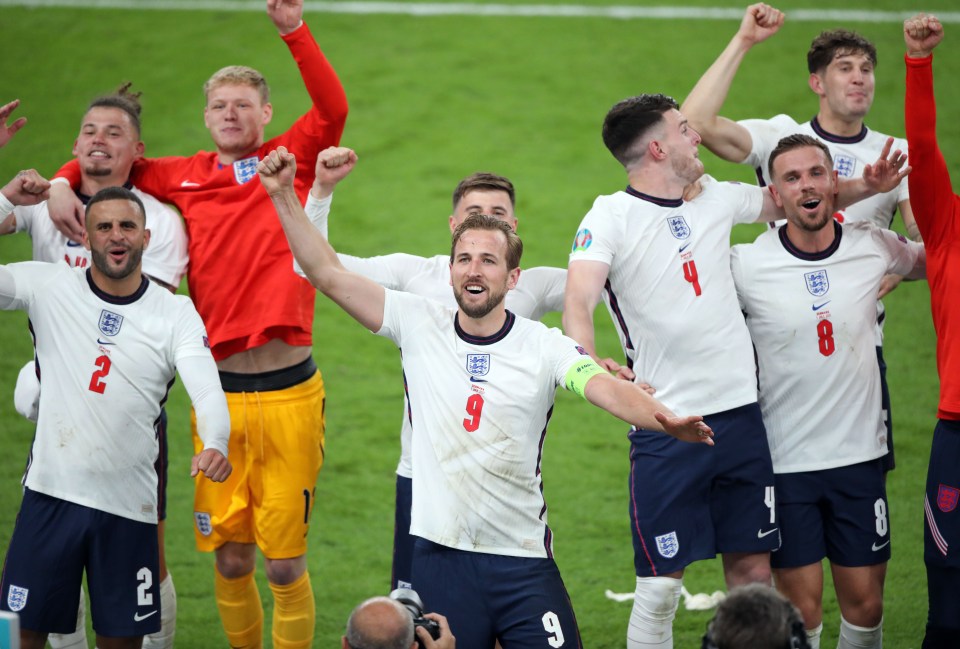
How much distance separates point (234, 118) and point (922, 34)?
3373mm

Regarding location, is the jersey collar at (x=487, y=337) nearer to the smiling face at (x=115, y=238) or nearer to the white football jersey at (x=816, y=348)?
the white football jersey at (x=816, y=348)

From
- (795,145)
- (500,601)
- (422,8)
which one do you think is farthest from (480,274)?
(422,8)

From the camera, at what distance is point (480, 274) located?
209 inches

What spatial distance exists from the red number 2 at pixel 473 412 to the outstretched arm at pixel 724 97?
200 cm

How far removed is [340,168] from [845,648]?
3.35m

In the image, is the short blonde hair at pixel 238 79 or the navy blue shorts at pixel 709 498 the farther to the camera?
the short blonde hair at pixel 238 79

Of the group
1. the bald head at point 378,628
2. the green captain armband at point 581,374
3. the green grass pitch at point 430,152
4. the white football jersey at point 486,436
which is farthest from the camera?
the green grass pitch at point 430,152

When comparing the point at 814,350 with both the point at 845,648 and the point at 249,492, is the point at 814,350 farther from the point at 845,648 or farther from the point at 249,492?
the point at 249,492

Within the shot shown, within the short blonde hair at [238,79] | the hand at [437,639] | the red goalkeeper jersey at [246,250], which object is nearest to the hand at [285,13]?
the red goalkeeper jersey at [246,250]

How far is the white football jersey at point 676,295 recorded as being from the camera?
5914 mm

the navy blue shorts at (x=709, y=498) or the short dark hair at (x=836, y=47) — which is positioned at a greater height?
the short dark hair at (x=836, y=47)

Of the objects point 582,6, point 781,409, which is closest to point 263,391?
point 781,409

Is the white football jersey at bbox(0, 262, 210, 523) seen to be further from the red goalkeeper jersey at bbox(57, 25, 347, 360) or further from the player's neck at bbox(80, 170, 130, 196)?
the player's neck at bbox(80, 170, 130, 196)

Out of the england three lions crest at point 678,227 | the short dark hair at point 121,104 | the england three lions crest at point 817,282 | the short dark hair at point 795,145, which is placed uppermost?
the short dark hair at point 121,104
